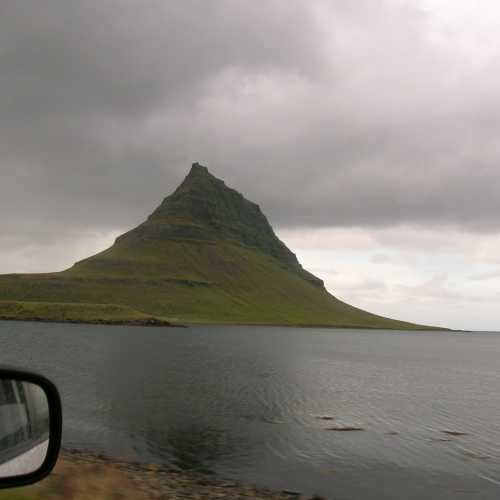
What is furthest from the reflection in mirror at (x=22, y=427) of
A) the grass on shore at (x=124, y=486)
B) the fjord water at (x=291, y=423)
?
the grass on shore at (x=124, y=486)

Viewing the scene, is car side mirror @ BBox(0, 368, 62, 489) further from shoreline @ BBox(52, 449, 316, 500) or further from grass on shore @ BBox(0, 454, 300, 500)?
shoreline @ BBox(52, 449, 316, 500)

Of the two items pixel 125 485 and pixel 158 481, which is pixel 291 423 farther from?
pixel 125 485

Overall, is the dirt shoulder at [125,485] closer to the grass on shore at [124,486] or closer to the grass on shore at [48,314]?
the grass on shore at [124,486]

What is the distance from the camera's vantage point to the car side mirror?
4.91 metres

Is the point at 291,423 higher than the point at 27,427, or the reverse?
the point at 27,427

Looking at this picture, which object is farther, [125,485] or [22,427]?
[125,485]

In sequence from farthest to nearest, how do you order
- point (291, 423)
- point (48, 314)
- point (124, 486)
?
point (48, 314)
point (291, 423)
point (124, 486)

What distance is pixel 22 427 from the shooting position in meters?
5.23

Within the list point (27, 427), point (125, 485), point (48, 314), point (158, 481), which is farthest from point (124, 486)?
point (48, 314)

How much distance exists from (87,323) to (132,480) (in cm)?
18410

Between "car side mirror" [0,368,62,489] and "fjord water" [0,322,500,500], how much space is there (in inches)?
75.2

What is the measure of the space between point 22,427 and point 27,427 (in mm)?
81

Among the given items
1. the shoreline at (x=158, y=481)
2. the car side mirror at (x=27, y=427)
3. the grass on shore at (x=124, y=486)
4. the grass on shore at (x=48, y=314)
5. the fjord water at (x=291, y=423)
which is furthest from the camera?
the grass on shore at (x=48, y=314)

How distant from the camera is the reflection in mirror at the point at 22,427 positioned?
492 cm
